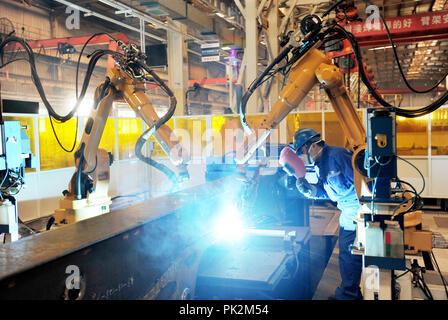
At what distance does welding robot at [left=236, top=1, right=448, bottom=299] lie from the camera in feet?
6.07

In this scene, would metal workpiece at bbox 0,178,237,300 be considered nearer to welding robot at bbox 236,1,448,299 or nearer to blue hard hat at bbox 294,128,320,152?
welding robot at bbox 236,1,448,299

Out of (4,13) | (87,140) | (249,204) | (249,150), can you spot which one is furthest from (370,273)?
(4,13)

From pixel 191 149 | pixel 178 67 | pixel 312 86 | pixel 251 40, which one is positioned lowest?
pixel 191 149

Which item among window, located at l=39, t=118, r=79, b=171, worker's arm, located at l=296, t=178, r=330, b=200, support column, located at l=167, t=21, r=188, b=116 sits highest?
support column, located at l=167, t=21, r=188, b=116

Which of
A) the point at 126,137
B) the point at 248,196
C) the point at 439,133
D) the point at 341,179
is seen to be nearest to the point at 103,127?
the point at 248,196

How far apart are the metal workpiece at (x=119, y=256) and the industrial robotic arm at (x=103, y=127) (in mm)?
819

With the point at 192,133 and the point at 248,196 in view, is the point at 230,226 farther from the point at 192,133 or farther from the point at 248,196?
the point at 192,133

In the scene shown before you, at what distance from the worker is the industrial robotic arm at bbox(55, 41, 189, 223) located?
1.21 meters

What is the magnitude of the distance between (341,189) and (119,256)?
240cm

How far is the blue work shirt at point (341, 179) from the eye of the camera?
3.53 metres

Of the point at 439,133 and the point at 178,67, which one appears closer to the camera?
the point at 439,133

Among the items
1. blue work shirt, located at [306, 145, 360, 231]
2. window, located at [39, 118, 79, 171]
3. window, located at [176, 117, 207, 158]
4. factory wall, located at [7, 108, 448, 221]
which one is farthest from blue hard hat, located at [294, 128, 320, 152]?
window, located at [176, 117, 207, 158]

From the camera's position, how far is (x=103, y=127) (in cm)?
368
